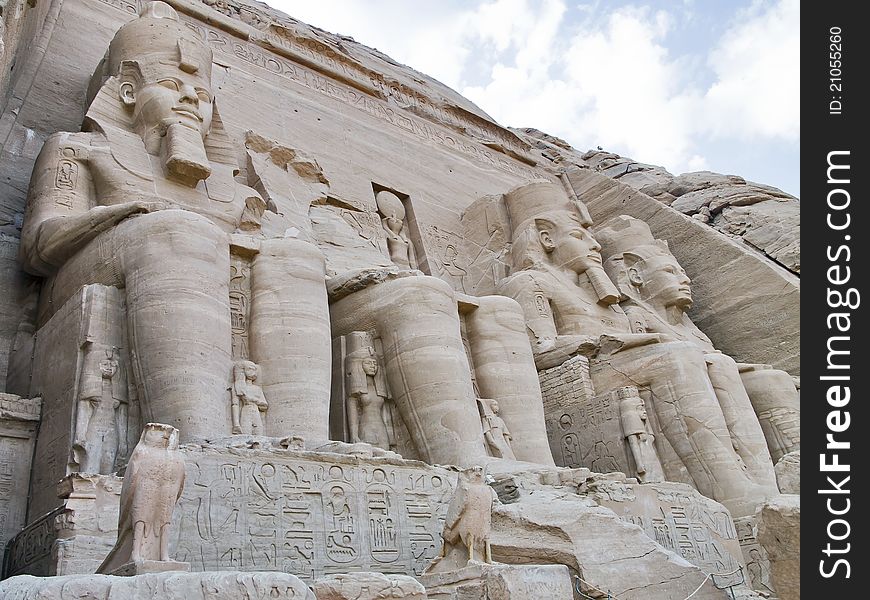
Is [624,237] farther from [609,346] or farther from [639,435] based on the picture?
[639,435]

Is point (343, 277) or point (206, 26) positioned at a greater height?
point (206, 26)

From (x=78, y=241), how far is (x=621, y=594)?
10.4 ft

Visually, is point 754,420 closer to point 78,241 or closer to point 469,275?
point 469,275

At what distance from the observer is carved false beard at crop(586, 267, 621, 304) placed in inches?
272

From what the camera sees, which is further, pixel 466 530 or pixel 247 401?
pixel 247 401

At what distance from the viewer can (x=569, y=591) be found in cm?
305

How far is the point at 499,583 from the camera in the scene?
9.44 ft

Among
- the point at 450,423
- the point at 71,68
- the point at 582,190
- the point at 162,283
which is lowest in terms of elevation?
the point at 450,423

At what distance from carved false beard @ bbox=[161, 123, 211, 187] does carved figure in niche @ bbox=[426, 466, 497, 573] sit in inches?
113

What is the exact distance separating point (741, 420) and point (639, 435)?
75 cm

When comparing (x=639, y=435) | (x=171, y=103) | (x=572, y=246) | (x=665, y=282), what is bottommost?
(x=639, y=435)

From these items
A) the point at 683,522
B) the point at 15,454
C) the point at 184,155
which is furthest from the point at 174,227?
the point at 683,522

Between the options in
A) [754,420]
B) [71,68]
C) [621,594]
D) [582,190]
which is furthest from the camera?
[582,190]
